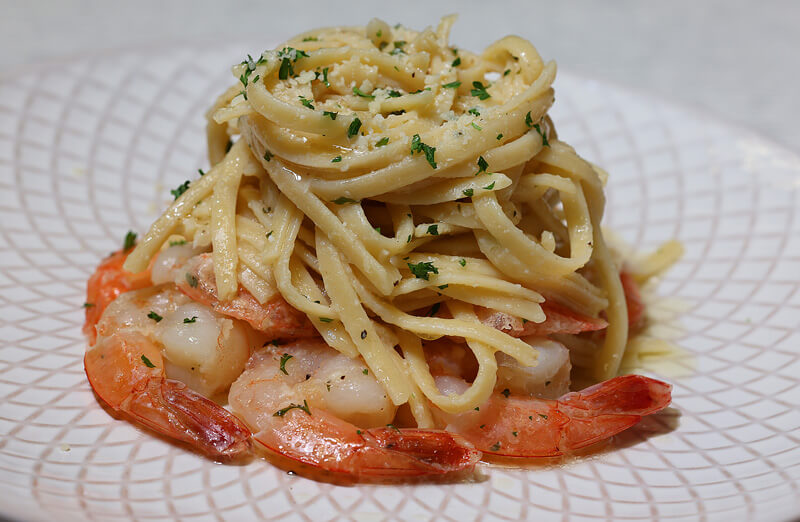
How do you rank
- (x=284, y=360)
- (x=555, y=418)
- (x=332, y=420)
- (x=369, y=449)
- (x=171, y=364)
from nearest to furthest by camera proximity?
1. (x=369, y=449)
2. (x=332, y=420)
3. (x=555, y=418)
4. (x=284, y=360)
5. (x=171, y=364)

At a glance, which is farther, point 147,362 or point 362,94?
point 362,94

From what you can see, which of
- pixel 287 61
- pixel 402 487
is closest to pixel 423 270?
pixel 402 487

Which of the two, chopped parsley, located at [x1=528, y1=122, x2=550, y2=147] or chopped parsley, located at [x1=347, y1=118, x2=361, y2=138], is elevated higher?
chopped parsley, located at [x1=347, y1=118, x2=361, y2=138]

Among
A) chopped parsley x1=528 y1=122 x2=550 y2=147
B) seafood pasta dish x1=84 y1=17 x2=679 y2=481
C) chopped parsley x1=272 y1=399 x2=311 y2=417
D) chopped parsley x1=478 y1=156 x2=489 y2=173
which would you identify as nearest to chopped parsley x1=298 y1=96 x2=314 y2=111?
seafood pasta dish x1=84 y1=17 x2=679 y2=481

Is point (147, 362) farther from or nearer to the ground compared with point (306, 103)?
nearer to the ground

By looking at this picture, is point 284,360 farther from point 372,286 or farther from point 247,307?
point 372,286

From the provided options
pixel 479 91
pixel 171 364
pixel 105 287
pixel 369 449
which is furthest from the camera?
pixel 105 287

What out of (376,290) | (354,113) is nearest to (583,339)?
(376,290)

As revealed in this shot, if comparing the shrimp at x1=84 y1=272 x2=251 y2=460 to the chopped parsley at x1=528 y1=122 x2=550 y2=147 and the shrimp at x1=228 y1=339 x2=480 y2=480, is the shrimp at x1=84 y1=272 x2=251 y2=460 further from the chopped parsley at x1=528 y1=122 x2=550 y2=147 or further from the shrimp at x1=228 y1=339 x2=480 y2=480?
the chopped parsley at x1=528 y1=122 x2=550 y2=147

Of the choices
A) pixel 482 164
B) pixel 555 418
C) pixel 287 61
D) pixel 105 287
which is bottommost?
pixel 555 418
